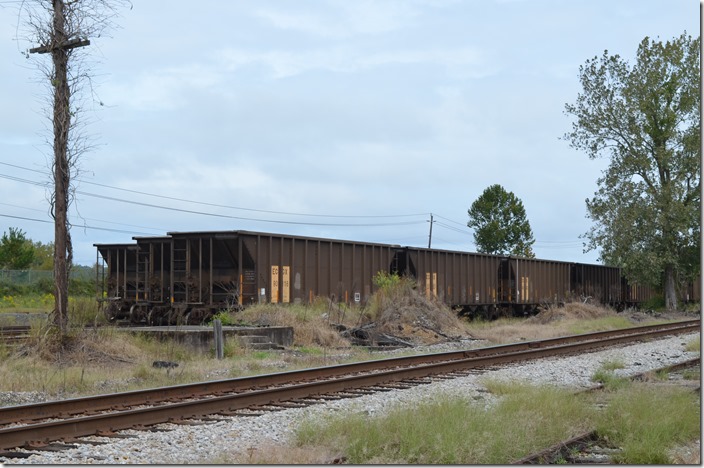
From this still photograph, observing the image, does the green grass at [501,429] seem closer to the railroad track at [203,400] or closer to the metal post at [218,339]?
the railroad track at [203,400]

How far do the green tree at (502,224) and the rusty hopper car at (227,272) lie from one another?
58687 mm

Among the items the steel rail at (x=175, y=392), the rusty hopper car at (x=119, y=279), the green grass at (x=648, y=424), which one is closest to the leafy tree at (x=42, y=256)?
the rusty hopper car at (x=119, y=279)

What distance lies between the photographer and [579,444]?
8.17m

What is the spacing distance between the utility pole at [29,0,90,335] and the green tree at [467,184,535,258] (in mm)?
69851

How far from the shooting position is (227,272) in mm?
23609

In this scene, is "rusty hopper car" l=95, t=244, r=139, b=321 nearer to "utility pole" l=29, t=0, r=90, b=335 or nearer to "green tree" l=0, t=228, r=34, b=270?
"utility pole" l=29, t=0, r=90, b=335

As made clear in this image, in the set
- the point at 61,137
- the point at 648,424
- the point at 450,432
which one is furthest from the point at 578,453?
the point at 61,137

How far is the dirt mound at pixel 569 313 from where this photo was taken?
33.0 meters

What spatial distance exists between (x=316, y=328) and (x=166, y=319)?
20.7 feet

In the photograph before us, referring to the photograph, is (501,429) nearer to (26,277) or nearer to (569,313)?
(569,313)

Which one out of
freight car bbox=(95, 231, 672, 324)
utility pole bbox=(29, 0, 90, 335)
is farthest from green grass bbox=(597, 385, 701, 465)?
freight car bbox=(95, 231, 672, 324)

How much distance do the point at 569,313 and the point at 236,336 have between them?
64.6 feet

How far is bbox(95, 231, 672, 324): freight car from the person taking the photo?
76.5ft

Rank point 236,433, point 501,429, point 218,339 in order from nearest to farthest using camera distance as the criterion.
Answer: point 501,429
point 236,433
point 218,339
